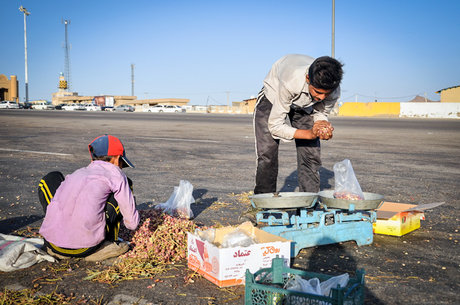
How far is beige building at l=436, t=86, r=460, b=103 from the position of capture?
5925cm

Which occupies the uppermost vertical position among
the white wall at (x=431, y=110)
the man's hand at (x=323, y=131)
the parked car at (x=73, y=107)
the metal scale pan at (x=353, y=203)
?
the parked car at (x=73, y=107)

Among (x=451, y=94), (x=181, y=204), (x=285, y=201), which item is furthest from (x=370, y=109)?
(x=285, y=201)

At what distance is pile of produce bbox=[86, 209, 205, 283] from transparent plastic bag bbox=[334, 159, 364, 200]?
1680 mm

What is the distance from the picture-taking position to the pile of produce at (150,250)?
342 centimetres

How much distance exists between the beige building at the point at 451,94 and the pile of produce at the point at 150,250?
64.1 meters

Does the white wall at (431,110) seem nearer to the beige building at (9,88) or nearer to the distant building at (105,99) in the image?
the distant building at (105,99)

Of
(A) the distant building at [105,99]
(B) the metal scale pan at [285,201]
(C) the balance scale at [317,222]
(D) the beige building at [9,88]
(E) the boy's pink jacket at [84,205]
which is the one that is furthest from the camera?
(D) the beige building at [9,88]

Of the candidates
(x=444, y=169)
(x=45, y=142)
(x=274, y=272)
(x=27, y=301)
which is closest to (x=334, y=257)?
(x=274, y=272)

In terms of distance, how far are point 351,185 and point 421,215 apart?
2.94 feet

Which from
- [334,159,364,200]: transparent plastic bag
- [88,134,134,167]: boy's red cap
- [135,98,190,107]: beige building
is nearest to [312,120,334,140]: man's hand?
[334,159,364,200]: transparent plastic bag

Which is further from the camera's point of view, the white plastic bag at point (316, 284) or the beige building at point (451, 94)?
the beige building at point (451, 94)

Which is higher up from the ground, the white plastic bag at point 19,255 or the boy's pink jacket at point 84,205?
the boy's pink jacket at point 84,205

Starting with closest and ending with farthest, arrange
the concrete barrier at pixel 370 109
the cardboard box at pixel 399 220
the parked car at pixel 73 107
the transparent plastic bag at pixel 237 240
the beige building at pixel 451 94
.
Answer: the transparent plastic bag at pixel 237 240, the cardboard box at pixel 399 220, the concrete barrier at pixel 370 109, the beige building at pixel 451 94, the parked car at pixel 73 107

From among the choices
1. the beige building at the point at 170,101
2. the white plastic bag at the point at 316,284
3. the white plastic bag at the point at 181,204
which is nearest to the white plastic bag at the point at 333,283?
the white plastic bag at the point at 316,284
